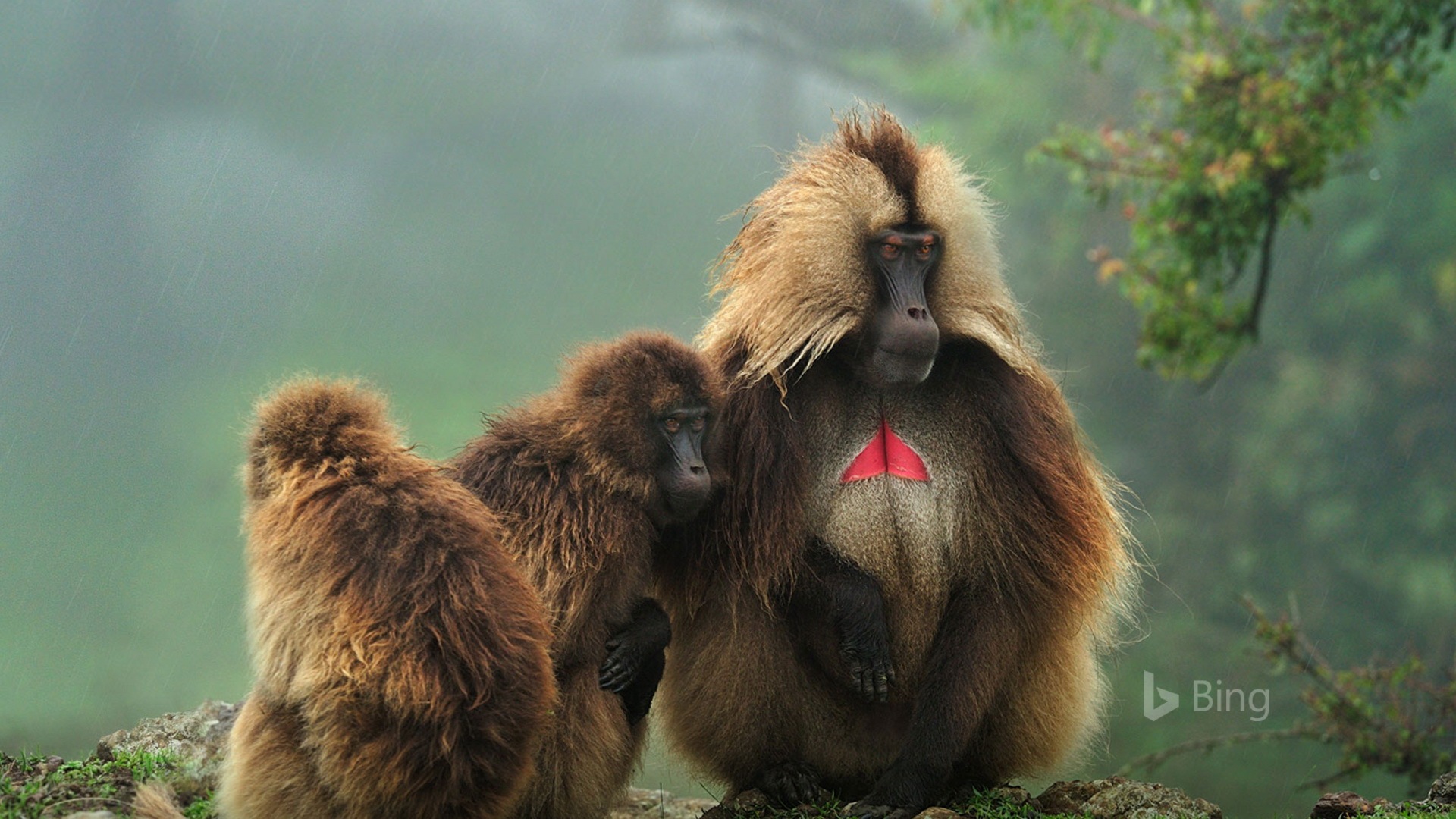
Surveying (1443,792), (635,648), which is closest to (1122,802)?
(1443,792)

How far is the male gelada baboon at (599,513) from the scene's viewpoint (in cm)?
360

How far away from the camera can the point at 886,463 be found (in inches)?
163

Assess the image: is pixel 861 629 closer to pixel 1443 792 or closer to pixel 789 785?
pixel 789 785

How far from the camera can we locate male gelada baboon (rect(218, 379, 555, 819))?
2975 mm

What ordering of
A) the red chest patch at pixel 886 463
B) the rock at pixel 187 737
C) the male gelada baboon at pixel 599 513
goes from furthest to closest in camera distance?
the rock at pixel 187 737 → the red chest patch at pixel 886 463 → the male gelada baboon at pixel 599 513

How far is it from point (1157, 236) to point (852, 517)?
15.5 feet

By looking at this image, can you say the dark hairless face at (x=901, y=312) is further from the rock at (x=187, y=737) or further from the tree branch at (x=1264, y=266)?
the tree branch at (x=1264, y=266)

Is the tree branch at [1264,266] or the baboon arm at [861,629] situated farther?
the tree branch at [1264,266]

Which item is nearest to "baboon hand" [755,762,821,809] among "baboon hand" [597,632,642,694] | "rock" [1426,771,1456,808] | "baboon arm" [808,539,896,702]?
"baboon arm" [808,539,896,702]

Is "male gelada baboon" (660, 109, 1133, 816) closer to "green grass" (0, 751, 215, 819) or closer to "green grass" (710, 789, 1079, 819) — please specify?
"green grass" (710, 789, 1079, 819)

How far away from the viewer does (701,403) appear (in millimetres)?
3840

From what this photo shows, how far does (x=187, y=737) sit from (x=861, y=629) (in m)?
2.39

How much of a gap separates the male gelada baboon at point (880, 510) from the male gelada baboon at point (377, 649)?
1032 mm

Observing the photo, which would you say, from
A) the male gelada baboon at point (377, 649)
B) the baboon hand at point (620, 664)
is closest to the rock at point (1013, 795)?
the baboon hand at point (620, 664)
